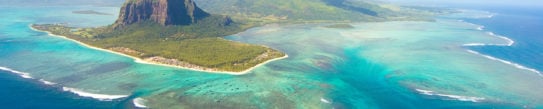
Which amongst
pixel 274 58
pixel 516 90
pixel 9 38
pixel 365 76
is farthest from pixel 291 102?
pixel 9 38

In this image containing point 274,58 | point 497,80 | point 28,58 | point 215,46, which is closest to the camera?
point 497,80

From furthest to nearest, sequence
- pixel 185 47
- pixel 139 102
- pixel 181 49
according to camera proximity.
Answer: pixel 185 47 < pixel 181 49 < pixel 139 102

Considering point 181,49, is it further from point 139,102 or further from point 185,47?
point 139,102

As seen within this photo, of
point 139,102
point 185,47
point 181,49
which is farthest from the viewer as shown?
point 185,47

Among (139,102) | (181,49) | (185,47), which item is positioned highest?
(185,47)

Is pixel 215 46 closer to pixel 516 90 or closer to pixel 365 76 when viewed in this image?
pixel 365 76

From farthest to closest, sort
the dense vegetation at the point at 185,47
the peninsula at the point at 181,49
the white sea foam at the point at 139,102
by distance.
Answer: the dense vegetation at the point at 185,47
the peninsula at the point at 181,49
the white sea foam at the point at 139,102

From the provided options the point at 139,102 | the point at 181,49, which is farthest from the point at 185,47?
the point at 139,102

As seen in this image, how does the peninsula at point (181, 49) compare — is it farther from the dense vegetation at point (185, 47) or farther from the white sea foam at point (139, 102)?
the white sea foam at point (139, 102)

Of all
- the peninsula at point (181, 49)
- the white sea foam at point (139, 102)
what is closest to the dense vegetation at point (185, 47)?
the peninsula at point (181, 49)

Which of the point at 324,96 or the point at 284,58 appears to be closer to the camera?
the point at 324,96

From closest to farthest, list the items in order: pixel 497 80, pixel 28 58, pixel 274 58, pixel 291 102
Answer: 1. pixel 291 102
2. pixel 497 80
3. pixel 28 58
4. pixel 274 58
